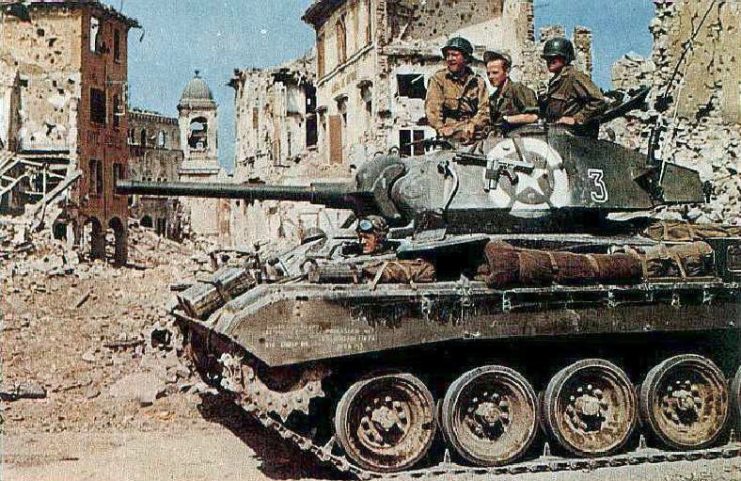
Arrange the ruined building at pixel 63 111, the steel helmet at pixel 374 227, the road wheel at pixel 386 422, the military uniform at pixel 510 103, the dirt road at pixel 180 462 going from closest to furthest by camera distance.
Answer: the road wheel at pixel 386 422 < the dirt road at pixel 180 462 < the steel helmet at pixel 374 227 < the military uniform at pixel 510 103 < the ruined building at pixel 63 111

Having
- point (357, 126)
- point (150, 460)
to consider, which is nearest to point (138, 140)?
point (357, 126)

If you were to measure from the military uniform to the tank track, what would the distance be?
2993 millimetres

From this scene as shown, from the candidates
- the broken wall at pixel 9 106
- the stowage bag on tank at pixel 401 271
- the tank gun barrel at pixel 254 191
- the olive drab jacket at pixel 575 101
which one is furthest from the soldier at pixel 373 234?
the broken wall at pixel 9 106

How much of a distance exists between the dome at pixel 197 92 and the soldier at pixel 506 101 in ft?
143

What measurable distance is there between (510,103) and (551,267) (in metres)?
2.18

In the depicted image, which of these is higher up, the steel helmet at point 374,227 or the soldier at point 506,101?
the soldier at point 506,101

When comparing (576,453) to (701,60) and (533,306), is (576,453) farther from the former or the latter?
(701,60)

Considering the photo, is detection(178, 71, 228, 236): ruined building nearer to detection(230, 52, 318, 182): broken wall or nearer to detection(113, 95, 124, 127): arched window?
detection(230, 52, 318, 182): broken wall

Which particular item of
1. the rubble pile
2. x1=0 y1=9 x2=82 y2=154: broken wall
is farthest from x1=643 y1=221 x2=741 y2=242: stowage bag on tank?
x1=0 y1=9 x2=82 y2=154: broken wall

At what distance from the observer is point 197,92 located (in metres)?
52.0

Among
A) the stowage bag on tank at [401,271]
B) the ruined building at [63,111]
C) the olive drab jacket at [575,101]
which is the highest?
the ruined building at [63,111]

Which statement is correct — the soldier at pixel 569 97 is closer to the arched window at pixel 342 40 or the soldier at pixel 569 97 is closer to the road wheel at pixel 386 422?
the road wheel at pixel 386 422

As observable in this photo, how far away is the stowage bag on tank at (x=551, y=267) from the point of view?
283 inches

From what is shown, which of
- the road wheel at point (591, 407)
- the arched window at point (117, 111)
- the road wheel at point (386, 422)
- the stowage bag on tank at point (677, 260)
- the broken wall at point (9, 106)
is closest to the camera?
the road wheel at point (386, 422)
